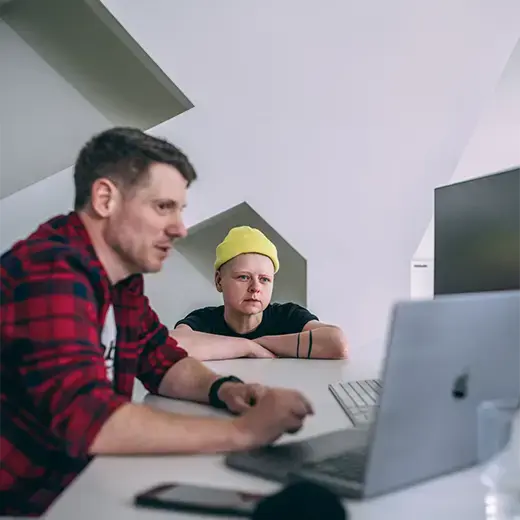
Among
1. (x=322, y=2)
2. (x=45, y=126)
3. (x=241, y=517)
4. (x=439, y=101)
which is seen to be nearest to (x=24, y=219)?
(x=45, y=126)

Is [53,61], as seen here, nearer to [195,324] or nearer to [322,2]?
[322,2]

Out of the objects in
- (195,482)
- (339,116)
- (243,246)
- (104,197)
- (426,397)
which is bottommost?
(195,482)

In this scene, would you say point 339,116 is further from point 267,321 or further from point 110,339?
point 110,339

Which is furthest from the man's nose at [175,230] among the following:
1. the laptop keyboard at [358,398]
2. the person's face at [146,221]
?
the laptop keyboard at [358,398]

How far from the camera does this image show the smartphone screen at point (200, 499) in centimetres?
58

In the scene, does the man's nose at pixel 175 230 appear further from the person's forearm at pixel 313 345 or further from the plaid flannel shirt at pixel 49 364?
the person's forearm at pixel 313 345

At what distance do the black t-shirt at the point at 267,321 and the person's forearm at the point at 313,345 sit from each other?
28 centimetres

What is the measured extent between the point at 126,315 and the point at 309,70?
1.53m

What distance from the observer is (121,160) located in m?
1.01

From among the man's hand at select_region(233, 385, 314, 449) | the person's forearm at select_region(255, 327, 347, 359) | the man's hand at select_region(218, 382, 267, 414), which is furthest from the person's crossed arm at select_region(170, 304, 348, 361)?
the man's hand at select_region(233, 385, 314, 449)

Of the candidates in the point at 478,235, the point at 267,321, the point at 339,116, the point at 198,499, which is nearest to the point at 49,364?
the point at 198,499

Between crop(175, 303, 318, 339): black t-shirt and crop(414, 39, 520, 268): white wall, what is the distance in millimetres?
1098

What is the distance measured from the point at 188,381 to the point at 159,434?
1.31ft

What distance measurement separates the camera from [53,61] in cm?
264
